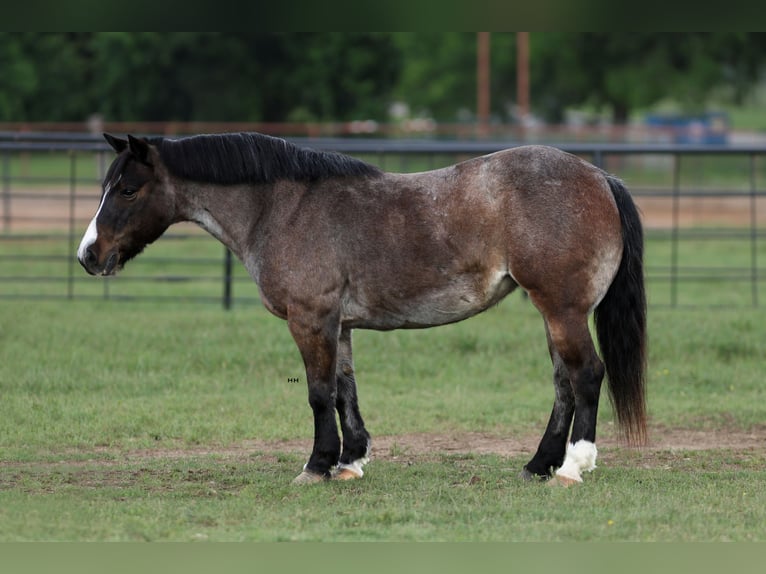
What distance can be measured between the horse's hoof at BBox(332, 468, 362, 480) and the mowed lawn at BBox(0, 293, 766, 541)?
12cm

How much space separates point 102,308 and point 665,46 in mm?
30474

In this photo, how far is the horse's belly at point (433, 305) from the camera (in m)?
6.25

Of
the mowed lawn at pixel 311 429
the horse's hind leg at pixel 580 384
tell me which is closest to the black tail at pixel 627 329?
the horse's hind leg at pixel 580 384

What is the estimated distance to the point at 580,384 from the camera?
6203 mm

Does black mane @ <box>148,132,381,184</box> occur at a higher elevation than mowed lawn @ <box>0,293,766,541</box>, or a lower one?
higher

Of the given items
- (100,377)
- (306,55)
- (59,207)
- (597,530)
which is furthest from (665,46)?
(597,530)

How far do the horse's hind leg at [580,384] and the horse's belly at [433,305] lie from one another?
362mm

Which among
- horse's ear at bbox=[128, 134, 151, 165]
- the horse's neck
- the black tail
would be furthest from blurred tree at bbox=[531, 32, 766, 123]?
horse's ear at bbox=[128, 134, 151, 165]

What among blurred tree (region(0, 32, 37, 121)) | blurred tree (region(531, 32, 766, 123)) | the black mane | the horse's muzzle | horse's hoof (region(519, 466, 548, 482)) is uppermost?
blurred tree (region(531, 32, 766, 123))

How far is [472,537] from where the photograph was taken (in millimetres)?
5062

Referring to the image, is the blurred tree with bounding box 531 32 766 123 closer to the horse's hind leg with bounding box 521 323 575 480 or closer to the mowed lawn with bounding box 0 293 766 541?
the mowed lawn with bounding box 0 293 766 541

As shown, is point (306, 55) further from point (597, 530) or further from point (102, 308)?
point (597, 530)

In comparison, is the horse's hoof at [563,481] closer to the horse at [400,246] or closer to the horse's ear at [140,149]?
the horse at [400,246]

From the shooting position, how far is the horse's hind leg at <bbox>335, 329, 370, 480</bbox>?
21.7ft
